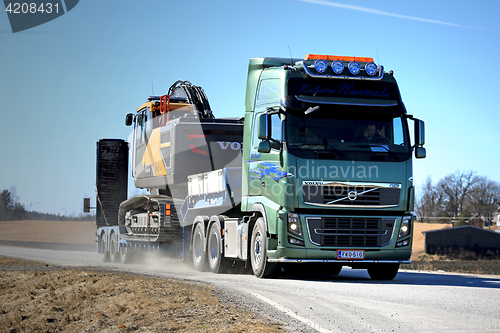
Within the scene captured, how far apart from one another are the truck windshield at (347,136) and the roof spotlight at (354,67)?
906mm

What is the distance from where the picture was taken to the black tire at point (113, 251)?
23597mm

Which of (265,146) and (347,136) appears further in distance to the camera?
(347,136)

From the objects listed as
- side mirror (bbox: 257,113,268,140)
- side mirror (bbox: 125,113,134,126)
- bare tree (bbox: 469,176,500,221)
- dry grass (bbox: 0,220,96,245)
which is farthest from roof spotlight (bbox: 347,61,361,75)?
bare tree (bbox: 469,176,500,221)

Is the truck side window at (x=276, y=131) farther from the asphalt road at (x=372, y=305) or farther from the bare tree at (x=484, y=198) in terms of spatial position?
the bare tree at (x=484, y=198)

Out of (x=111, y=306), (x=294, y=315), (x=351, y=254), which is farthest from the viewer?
(x=351, y=254)

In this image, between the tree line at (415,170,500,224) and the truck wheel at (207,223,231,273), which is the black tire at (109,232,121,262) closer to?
the truck wheel at (207,223,231,273)

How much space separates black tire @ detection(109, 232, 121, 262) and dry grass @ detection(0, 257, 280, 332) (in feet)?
20.4

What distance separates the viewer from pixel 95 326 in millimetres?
10047

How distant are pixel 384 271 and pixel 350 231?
211 cm

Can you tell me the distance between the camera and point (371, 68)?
13.4 meters

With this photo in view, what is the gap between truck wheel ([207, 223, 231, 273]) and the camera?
1548cm

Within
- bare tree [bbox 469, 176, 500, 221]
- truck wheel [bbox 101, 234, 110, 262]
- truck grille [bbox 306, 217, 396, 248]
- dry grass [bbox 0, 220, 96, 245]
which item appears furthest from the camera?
bare tree [bbox 469, 176, 500, 221]

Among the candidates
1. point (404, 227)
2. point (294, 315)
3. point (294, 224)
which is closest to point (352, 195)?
point (294, 224)

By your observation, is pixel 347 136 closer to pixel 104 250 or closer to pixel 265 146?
pixel 265 146
